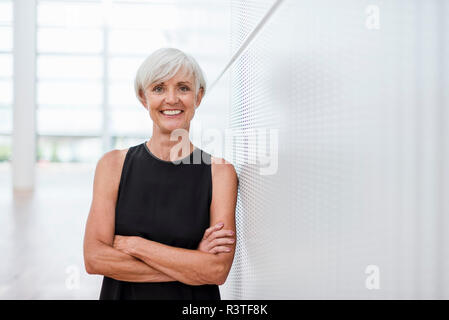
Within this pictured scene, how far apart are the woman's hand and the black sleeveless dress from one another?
0.13 ft

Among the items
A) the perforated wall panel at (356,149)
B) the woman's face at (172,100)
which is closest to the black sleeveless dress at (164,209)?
the woman's face at (172,100)

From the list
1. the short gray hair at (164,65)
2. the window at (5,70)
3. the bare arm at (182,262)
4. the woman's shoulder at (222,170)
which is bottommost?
the bare arm at (182,262)

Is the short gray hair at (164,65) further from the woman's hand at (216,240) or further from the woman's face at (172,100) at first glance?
the woman's hand at (216,240)

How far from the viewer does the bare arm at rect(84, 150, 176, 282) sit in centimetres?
120

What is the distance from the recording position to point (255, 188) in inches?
42.6

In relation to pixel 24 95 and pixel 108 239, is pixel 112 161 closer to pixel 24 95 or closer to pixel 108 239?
pixel 108 239

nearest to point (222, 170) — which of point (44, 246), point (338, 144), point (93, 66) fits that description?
point (338, 144)

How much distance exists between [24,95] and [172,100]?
7347 millimetres

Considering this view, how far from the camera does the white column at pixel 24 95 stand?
24.5 feet

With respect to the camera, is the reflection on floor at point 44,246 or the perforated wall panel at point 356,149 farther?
the reflection on floor at point 44,246

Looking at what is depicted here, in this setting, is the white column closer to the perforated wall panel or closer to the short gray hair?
the short gray hair

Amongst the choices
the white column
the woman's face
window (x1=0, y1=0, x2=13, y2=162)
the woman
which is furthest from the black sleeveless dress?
window (x1=0, y1=0, x2=13, y2=162)

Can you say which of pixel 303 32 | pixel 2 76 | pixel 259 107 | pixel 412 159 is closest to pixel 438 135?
pixel 412 159
